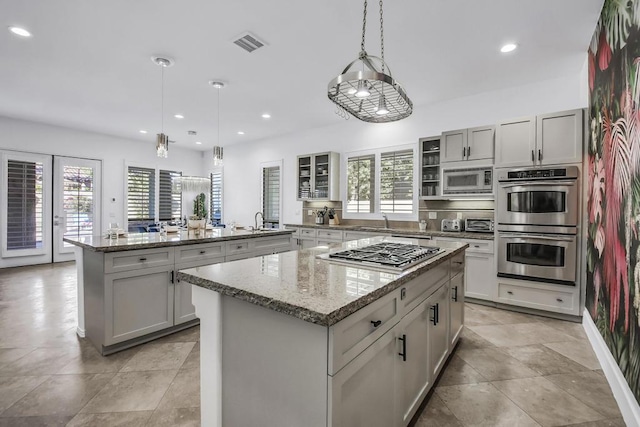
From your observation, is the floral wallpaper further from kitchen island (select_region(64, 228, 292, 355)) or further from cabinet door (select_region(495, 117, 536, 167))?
kitchen island (select_region(64, 228, 292, 355))

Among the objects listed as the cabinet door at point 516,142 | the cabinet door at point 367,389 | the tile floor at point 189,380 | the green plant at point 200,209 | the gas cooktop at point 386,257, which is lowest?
the tile floor at point 189,380

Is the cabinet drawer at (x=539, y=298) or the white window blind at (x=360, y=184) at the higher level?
the white window blind at (x=360, y=184)

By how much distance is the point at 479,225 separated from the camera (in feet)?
13.6

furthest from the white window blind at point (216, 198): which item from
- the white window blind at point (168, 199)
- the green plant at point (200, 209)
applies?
the green plant at point (200, 209)

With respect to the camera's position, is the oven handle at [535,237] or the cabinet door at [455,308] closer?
the cabinet door at [455,308]

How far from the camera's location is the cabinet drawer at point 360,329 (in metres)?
1.07

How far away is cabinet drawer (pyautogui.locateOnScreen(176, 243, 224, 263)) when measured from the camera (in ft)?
9.87

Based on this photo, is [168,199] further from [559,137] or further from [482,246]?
[559,137]

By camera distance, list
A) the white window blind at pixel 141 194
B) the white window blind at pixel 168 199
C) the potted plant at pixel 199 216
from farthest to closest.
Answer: the white window blind at pixel 168 199
the white window blind at pixel 141 194
the potted plant at pixel 199 216

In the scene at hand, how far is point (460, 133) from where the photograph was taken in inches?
165

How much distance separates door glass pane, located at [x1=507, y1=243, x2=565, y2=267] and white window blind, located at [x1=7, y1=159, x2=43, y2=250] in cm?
827

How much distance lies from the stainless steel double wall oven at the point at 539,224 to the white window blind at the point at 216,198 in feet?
22.5

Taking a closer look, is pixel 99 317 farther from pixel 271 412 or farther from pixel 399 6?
pixel 399 6

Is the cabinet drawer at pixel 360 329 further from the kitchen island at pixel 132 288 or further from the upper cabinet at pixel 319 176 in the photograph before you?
the upper cabinet at pixel 319 176
